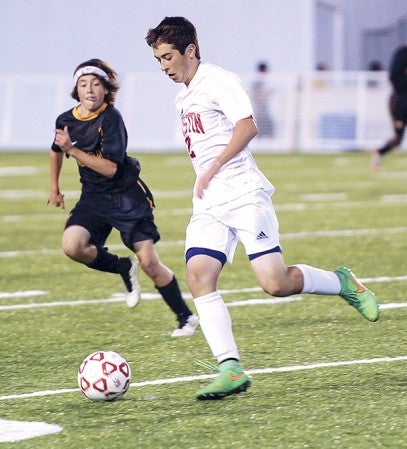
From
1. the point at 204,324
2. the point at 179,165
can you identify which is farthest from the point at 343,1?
the point at 204,324

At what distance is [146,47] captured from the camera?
31500 mm

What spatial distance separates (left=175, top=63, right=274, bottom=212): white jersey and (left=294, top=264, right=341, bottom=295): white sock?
0.45 m

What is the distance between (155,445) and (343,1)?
2898 cm

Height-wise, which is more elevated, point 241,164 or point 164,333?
point 241,164

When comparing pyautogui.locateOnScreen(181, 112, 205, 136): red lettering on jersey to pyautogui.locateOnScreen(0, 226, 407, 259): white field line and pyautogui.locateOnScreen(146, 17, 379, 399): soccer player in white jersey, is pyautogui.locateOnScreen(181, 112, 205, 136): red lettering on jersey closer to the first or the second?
pyautogui.locateOnScreen(146, 17, 379, 399): soccer player in white jersey

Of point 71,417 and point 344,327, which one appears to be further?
point 344,327

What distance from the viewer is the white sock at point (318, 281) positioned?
6465 millimetres

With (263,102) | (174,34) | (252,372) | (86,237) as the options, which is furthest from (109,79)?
(263,102)

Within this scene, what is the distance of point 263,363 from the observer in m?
6.69

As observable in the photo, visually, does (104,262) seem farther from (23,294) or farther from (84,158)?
(23,294)

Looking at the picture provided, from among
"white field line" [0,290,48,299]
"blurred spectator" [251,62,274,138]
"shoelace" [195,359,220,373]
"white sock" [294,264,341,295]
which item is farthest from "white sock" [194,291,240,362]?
"blurred spectator" [251,62,274,138]

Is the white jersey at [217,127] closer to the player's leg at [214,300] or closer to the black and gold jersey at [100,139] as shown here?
the player's leg at [214,300]

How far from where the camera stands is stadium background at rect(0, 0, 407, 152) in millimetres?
28266

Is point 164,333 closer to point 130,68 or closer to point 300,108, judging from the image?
point 300,108
